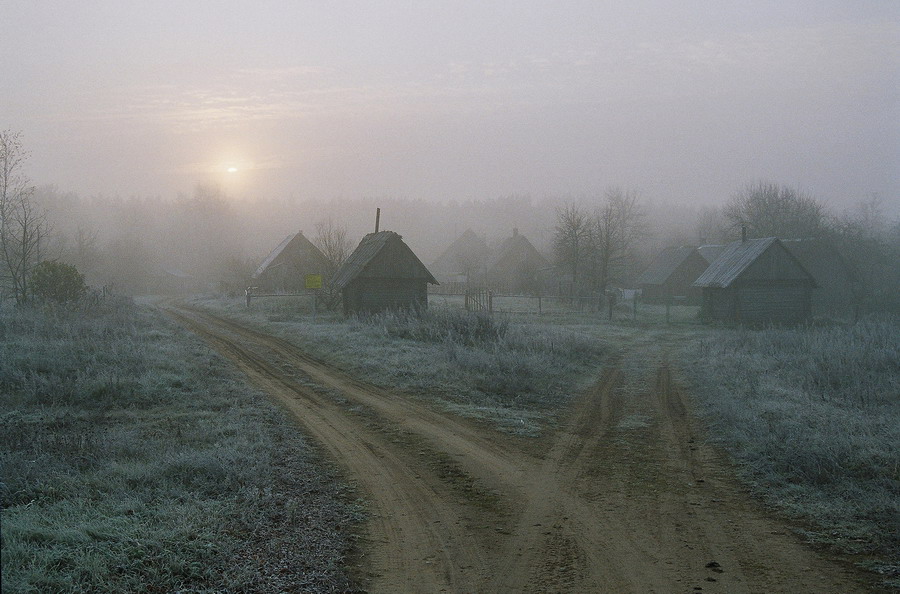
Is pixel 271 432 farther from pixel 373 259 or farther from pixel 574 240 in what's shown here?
pixel 574 240

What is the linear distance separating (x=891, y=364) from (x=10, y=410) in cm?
2007

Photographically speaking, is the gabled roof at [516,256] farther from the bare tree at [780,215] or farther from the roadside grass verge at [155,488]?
the roadside grass verge at [155,488]

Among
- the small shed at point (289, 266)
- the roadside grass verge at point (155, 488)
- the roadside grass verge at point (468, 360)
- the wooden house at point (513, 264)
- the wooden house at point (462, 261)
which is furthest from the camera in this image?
the wooden house at point (462, 261)

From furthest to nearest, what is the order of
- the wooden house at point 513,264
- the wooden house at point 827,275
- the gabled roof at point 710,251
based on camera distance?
the wooden house at point 513,264 < the gabled roof at point 710,251 < the wooden house at point 827,275

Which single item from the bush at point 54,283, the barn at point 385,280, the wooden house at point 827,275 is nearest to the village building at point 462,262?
the wooden house at point 827,275

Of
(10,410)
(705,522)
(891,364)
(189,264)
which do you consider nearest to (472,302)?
(891,364)

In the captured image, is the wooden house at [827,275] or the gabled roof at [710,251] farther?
the gabled roof at [710,251]

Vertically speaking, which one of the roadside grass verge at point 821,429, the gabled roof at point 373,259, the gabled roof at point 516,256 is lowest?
the roadside grass verge at point 821,429

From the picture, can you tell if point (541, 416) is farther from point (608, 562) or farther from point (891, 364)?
point (891, 364)

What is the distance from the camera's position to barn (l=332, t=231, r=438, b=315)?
2853 cm

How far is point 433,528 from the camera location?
22.5 ft

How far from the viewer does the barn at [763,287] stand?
1300 inches

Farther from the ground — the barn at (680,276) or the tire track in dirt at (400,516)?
the barn at (680,276)

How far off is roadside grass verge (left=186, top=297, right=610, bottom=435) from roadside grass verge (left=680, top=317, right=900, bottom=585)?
3311 millimetres
